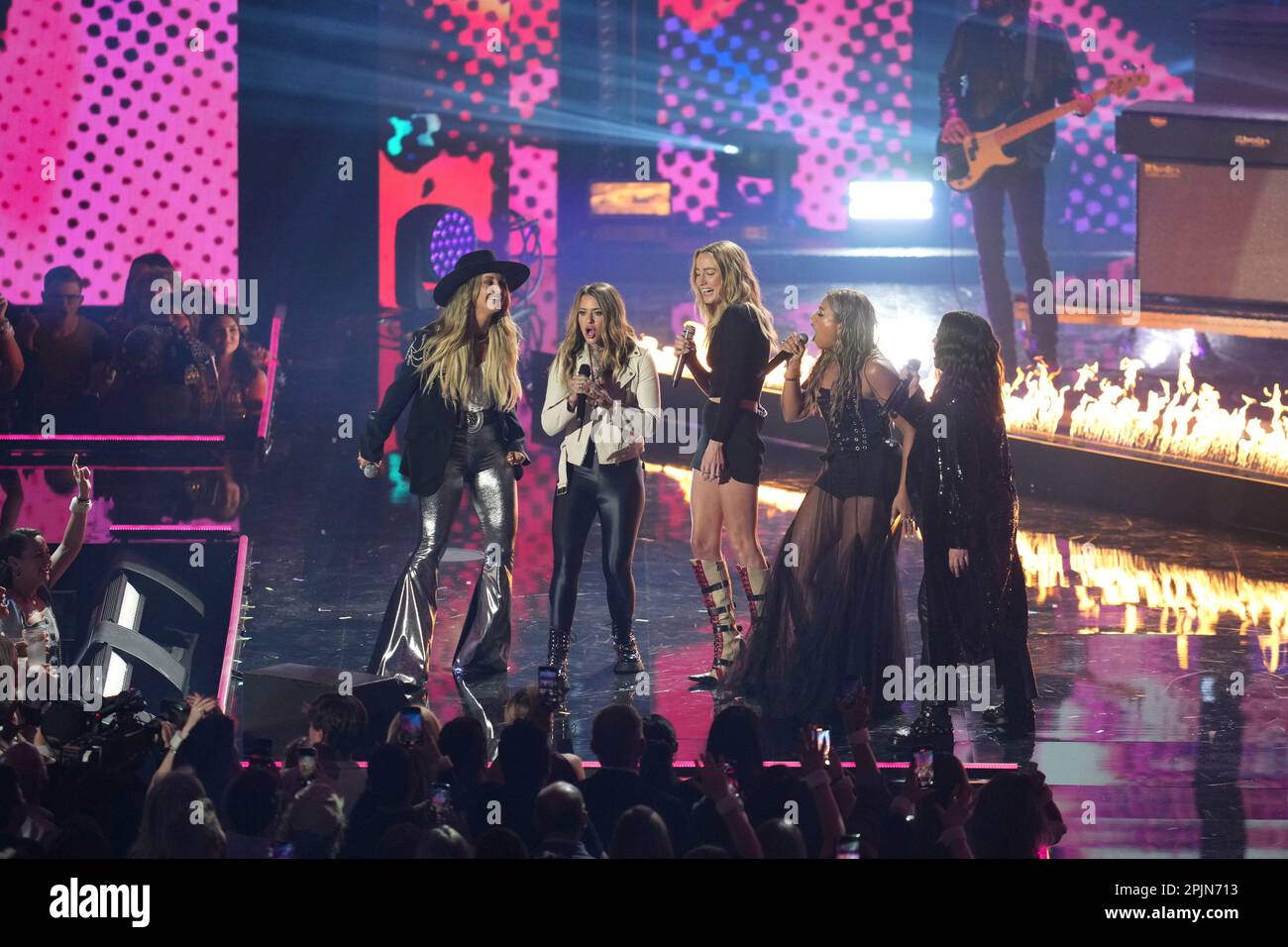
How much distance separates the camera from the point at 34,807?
4258 mm

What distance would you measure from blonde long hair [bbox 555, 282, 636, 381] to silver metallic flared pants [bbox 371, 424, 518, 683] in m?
0.35

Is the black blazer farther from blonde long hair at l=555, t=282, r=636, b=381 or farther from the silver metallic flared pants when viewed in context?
blonde long hair at l=555, t=282, r=636, b=381

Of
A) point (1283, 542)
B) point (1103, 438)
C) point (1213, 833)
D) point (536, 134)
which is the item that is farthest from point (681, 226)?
point (1213, 833)

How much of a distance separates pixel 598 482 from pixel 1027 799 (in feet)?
8.09

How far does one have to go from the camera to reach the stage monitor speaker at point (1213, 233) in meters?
10.5

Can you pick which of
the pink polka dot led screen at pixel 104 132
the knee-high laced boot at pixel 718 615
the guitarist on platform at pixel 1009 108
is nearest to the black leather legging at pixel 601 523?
the knee-high laced boot at pixel 718 615

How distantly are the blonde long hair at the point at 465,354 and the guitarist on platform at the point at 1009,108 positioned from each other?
511 cm

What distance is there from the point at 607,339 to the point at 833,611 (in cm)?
116

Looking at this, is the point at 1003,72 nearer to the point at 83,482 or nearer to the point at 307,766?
the point at 83,482

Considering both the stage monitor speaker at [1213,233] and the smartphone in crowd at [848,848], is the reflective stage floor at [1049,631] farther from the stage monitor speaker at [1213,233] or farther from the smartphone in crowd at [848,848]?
the stage monitor speaker at [1213,233]

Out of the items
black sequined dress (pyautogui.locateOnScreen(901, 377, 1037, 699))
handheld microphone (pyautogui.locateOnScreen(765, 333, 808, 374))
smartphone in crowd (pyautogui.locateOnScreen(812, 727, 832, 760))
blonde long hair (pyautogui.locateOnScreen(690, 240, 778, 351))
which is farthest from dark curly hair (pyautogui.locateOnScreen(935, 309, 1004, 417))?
smartphone in crowd (pyautogui.locateOnScreen(812, 727, 832, 760))

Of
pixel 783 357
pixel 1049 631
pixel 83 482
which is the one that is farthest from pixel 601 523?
pixel 1049 631

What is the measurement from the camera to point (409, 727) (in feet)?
15.4

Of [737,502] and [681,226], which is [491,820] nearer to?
[737,502]
